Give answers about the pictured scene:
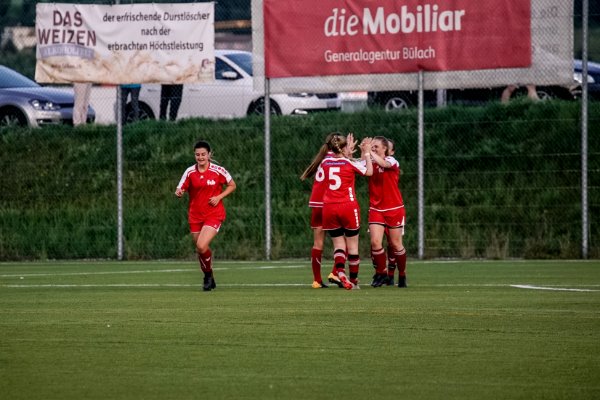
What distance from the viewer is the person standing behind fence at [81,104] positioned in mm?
24922

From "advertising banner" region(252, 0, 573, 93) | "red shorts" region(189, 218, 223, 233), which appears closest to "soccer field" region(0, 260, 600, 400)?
"red shorts" region(189, 218, 223, 233)

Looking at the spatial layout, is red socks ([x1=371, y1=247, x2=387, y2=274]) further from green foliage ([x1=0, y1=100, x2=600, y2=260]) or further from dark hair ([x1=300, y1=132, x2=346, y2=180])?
green foliage ([x1=0, y1=100, x2=600, y2=260])

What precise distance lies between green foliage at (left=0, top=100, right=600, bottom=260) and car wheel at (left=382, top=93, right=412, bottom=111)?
1.07 feet

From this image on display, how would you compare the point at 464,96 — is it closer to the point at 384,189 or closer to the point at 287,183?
the point at 287,183

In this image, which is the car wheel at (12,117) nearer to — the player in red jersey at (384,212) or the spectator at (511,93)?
the spectator at (511,93)

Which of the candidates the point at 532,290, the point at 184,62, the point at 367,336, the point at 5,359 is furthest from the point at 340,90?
the point at 5,359

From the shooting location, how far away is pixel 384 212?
15.5 metres

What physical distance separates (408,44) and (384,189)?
21.5ft

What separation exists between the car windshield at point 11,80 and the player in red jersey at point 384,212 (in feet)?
41.6

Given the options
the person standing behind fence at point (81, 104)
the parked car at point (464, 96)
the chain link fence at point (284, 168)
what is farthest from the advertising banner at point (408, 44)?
the person standing behind fence at point (81, 104)

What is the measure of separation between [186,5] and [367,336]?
13209 millimetres

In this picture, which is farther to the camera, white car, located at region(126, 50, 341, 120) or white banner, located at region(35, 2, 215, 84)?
white car, located at region(126, 50, 341, 120)

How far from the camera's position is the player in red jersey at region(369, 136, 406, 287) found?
1532 cm

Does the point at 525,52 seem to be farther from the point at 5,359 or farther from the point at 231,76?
the point at 5,359
